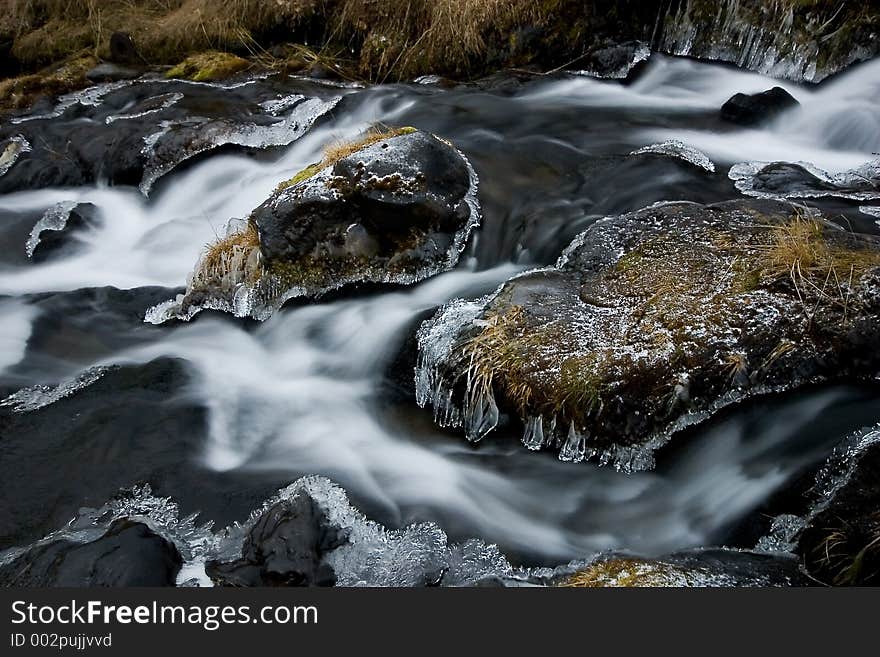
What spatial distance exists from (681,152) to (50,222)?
662cm

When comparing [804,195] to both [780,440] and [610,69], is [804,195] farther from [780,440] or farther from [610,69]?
[610,69]

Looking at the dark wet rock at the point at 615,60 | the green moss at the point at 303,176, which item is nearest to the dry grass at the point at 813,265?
the green moss at the point at 303,176

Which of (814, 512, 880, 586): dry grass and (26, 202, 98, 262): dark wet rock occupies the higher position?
(814, 512, 880, 586): dry grass

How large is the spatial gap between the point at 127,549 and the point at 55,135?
7.57 m

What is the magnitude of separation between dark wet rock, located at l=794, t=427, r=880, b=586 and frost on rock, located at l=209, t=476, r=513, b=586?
155cm

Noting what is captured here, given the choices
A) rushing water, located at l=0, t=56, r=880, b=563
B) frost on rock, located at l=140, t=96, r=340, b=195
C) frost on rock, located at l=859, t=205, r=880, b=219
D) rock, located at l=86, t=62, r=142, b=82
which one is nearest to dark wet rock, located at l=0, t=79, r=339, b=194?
frost on rock, located at l=140, t=96, r=340, b=195

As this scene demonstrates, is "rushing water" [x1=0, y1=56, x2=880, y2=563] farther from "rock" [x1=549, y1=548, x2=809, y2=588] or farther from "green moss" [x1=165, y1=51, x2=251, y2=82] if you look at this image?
"green moss" [x1=165, y1=51, x2=251, y2=82]

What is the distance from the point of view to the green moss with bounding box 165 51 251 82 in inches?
427

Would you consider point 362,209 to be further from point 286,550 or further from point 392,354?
point 286,550

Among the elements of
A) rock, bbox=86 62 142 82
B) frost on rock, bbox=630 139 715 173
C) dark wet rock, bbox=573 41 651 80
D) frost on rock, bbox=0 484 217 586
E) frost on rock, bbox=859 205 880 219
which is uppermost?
dark wet rock, bbox=573 41 651 80

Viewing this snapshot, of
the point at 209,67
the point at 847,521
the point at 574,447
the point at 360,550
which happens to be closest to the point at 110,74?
the point at 209,67

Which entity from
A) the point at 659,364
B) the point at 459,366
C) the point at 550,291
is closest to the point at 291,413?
the point at 459,366

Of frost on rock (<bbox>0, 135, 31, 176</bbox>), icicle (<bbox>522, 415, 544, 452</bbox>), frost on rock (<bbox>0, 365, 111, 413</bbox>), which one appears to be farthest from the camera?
frost on rock (<bbox>0, 135, 31, 176</bbox>)

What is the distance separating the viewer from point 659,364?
175 inches
